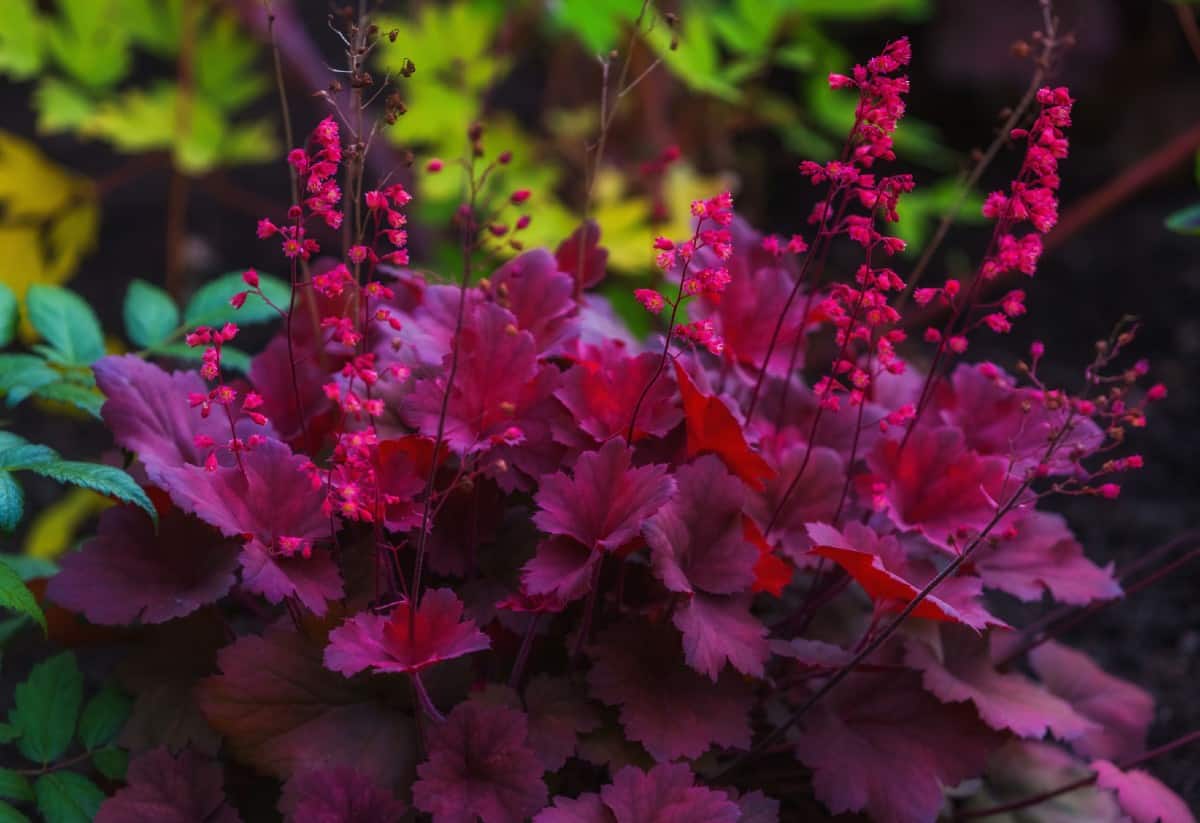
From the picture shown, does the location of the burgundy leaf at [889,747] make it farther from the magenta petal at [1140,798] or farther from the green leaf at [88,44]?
the green leaf at [88,44]

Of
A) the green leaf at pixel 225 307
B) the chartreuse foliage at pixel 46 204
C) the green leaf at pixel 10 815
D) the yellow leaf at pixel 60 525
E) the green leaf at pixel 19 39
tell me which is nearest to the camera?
the green leaf at pixel 10 815

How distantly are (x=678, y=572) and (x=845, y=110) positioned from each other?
182 centimetres

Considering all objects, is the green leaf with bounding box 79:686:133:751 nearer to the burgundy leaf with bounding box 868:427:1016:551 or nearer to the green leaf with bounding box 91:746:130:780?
the green leaf with bounding box 91:746:130:780

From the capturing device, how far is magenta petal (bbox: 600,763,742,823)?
0.98m

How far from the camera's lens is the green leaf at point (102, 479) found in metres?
0.99

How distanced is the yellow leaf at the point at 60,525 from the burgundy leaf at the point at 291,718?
1134 millimetres

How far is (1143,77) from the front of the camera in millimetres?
3621

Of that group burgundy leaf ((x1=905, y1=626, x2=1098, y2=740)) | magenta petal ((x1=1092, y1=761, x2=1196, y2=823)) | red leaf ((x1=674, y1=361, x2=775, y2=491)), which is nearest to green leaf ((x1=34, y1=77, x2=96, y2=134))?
red leaf ((x1=674, y1=361, x2=775, y2=491))

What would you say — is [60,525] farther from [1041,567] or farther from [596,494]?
[1041,567]

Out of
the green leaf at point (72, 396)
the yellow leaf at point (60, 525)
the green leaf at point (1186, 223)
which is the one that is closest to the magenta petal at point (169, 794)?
the green leaf at point (72, 396)

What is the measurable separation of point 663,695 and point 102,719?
0.57 meters

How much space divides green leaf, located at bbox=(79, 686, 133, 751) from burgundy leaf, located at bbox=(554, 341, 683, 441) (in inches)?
21.9

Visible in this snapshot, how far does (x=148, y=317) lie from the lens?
4.66ft

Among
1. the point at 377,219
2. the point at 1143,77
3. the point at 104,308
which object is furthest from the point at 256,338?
the point at 1143,77
